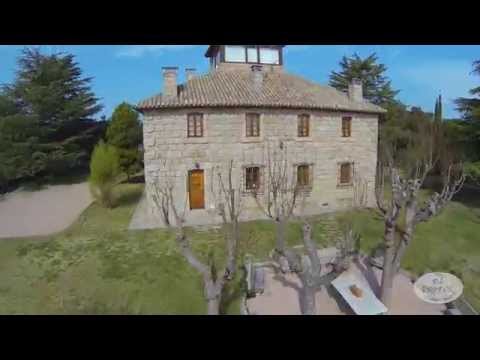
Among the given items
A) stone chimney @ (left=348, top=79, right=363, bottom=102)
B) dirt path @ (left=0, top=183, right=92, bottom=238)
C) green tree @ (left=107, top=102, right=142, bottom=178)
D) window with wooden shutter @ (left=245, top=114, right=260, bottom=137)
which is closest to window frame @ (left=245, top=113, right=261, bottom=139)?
window with wooden shutter @ (left=245, top=114, right=260, bottom=137)

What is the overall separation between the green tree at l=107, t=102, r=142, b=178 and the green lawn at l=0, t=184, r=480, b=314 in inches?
264

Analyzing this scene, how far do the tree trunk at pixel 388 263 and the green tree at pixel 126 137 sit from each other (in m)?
15.4

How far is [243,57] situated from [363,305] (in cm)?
1287

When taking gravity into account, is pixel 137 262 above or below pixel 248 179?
below

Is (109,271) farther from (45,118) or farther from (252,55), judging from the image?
(45,118)

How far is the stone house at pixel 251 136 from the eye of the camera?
38.0 feet

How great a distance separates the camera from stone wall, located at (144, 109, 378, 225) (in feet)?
38.0

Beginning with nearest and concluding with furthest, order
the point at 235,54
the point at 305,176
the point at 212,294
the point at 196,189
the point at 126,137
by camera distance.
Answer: the point at 212,294
the point at 196,189
the point at 305,176
the point at 235,54
the point at 126,137

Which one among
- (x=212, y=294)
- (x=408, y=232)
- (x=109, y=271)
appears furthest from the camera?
(x=109, y=271)

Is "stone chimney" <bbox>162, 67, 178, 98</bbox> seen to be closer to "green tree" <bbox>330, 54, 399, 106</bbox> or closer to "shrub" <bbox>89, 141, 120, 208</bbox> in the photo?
"shrub" <bbox>89, 141, 120, 208</bbox>

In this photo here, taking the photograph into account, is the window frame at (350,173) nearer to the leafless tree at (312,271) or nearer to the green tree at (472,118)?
the green tree at (472,118)

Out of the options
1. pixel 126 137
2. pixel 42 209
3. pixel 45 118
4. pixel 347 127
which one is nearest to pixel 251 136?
pixel 347 127

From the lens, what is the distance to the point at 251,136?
12297mm

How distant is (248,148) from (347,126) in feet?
15.1
